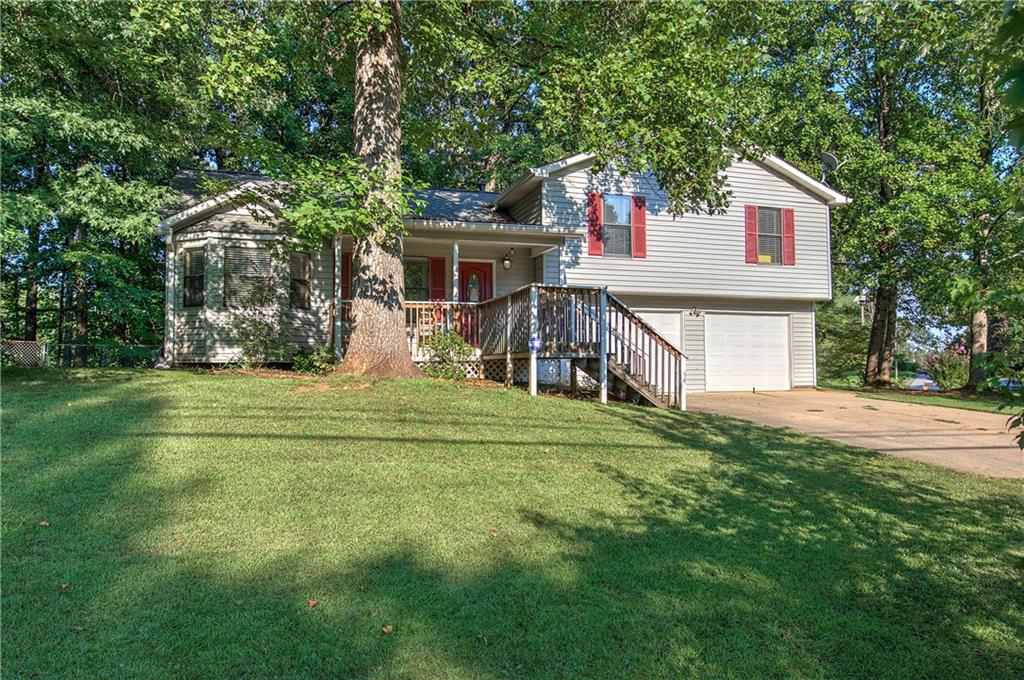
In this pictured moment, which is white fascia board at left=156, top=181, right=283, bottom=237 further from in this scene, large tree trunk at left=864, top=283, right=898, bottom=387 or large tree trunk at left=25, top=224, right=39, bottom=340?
large tree trunk at left=864, top=283, right=898, bottom=387

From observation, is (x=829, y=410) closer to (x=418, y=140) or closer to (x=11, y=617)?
(x=418, y=140)

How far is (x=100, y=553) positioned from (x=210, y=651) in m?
1.23

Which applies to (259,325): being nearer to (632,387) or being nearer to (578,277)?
(578,277)

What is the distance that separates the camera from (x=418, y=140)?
11125mm

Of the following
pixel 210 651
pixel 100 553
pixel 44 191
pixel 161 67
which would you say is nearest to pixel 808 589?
pixel 210 651

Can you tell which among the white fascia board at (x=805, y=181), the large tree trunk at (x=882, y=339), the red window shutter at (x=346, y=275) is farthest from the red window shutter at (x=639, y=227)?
the large tree trunk at (x=882, y=339)

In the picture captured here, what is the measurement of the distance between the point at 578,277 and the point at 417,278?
12.0ft

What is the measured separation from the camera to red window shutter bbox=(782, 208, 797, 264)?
14.9 meters

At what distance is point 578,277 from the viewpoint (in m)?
13.5

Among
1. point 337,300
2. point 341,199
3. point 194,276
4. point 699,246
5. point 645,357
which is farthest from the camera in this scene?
point 699,246

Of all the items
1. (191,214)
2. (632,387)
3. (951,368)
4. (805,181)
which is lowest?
(951,368)

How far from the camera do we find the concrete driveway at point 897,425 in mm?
6605

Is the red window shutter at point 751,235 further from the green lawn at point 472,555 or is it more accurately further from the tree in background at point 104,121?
the tree in background at point 104,121

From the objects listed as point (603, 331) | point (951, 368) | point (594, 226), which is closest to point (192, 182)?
point (594, 226)
